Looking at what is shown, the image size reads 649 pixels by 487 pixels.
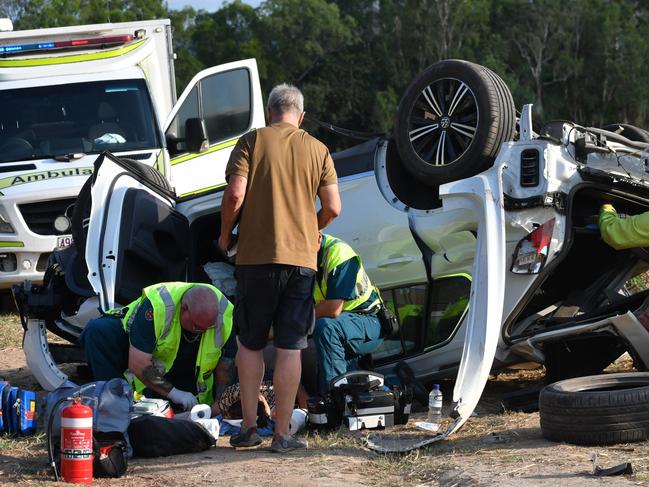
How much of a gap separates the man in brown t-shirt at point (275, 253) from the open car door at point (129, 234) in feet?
4.60

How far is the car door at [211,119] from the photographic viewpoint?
10.7 m

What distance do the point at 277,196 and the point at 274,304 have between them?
503 millimetres

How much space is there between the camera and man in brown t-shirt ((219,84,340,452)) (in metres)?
5.46

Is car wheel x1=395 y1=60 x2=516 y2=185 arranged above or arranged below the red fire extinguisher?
above

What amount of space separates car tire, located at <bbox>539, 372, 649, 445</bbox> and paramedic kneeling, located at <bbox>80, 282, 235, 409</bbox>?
1881mm

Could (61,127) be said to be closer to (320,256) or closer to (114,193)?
(114,193)

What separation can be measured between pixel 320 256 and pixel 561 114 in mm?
39584

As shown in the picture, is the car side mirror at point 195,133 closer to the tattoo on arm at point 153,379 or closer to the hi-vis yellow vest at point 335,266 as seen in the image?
the hi-vis yellow vest at point 335,266

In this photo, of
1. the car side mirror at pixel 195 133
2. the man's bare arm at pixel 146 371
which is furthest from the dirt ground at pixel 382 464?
the car side mirror at pixel 195 133

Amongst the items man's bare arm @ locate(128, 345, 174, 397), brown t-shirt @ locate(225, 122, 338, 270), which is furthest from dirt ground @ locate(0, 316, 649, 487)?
brown t-shirt @ locate(225, 122, 338, 270)

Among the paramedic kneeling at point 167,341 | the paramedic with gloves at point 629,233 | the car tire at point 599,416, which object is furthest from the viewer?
the paramedic kneeling at point 167,341

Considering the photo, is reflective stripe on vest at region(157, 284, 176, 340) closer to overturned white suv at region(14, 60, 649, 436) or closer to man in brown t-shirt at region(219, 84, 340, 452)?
overturned white suv at region(14, 60, 649, 436)

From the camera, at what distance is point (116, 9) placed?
47.4 m

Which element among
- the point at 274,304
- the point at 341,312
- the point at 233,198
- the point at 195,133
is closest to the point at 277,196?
the point at 233,198
